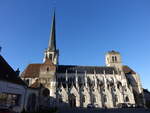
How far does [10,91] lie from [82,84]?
83.0ft

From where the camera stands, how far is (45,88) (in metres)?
34.5

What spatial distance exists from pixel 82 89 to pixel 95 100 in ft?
15.8

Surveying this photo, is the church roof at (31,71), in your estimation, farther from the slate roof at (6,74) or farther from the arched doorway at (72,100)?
the slate roof at (6,74)

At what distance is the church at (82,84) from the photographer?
3406 cm

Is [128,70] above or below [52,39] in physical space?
Result: below

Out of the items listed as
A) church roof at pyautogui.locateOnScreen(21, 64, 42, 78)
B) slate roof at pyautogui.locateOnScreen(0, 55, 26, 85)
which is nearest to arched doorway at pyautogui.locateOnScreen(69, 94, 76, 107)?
church roof at pyautogui.locateOnScreen(21, 64, 42, 78)

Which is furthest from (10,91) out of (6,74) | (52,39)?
(52,39)

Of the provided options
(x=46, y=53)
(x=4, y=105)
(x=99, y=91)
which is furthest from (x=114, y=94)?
(x=4, y=105)

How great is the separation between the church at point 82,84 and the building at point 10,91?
435 inches

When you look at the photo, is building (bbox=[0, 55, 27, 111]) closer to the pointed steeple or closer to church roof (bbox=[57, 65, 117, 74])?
church roof (bbox=[57, 65, 117, 74])

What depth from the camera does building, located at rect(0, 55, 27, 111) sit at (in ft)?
49.2

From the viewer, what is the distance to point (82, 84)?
3844 centimetres

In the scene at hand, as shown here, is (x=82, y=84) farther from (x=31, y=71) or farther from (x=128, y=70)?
(x=128, y=70)

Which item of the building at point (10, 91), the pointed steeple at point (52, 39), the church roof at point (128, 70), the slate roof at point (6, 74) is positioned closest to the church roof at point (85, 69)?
the church roof at point (128, 70)
